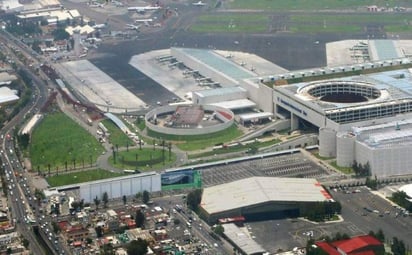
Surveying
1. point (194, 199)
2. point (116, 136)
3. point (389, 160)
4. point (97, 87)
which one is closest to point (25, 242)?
point (194, 199)

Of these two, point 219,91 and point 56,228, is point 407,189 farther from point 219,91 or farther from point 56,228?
point 219,91

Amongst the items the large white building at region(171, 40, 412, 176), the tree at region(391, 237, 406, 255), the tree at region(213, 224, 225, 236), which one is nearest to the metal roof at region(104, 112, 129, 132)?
the large white building at region(171, 40, 412, 176)

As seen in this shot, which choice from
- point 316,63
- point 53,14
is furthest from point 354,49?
point 53,14

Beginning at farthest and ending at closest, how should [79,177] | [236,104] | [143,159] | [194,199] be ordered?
1. [236,104]
2. [143,159]
3. [79,177]
4. [194,199]

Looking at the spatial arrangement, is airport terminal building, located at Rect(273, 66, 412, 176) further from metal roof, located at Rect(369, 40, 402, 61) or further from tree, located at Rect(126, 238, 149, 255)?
tree, located at Rect(126, 238, 149, 255)

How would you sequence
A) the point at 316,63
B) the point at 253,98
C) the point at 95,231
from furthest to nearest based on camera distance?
the point at 316,63 → the point at 253,98 → the point at 95,231

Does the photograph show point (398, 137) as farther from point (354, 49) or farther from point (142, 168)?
point (354, 49)
